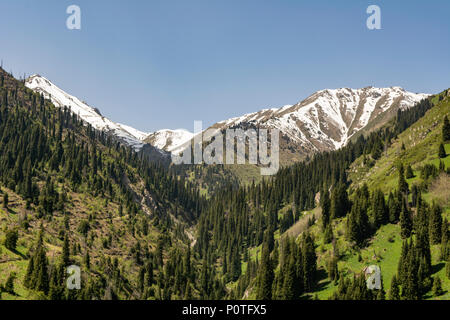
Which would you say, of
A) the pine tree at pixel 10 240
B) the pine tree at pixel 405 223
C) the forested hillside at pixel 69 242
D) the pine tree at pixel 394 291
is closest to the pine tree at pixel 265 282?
the forested hillside at pixel 69 242

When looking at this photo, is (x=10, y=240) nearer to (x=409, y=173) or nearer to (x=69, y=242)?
(x=69, y=242)

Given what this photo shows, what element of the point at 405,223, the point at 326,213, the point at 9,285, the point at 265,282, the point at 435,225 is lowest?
the point at 265,282

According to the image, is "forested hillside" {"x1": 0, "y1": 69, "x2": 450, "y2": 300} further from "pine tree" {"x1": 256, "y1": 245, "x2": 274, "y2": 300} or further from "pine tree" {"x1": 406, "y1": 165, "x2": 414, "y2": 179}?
"pine tree" {"x1": 406, "y1": 165, "x2": 414, "y2": 179}

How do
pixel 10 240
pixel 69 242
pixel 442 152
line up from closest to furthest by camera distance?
pixel 10 240, pixel 442 152, pixel 69 242

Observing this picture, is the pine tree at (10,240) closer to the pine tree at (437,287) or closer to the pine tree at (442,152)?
the pine tree at (437,287)

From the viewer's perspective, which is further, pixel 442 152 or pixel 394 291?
pixel 442 152

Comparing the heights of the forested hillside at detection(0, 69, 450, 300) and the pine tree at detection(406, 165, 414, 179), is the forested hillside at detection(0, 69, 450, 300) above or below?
below

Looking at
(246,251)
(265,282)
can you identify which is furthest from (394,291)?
(246,251)

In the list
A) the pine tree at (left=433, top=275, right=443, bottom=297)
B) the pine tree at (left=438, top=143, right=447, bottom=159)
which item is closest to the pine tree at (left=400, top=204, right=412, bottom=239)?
the pine tree at (left=433, top=275, right=443, bottom=297)

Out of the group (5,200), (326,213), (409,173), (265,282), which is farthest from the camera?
(5,200)

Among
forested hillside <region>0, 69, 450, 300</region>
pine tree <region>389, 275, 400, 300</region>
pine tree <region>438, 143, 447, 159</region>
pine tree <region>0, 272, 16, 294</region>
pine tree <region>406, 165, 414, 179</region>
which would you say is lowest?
pine tree <region>389, 275, 400, 300</region>
